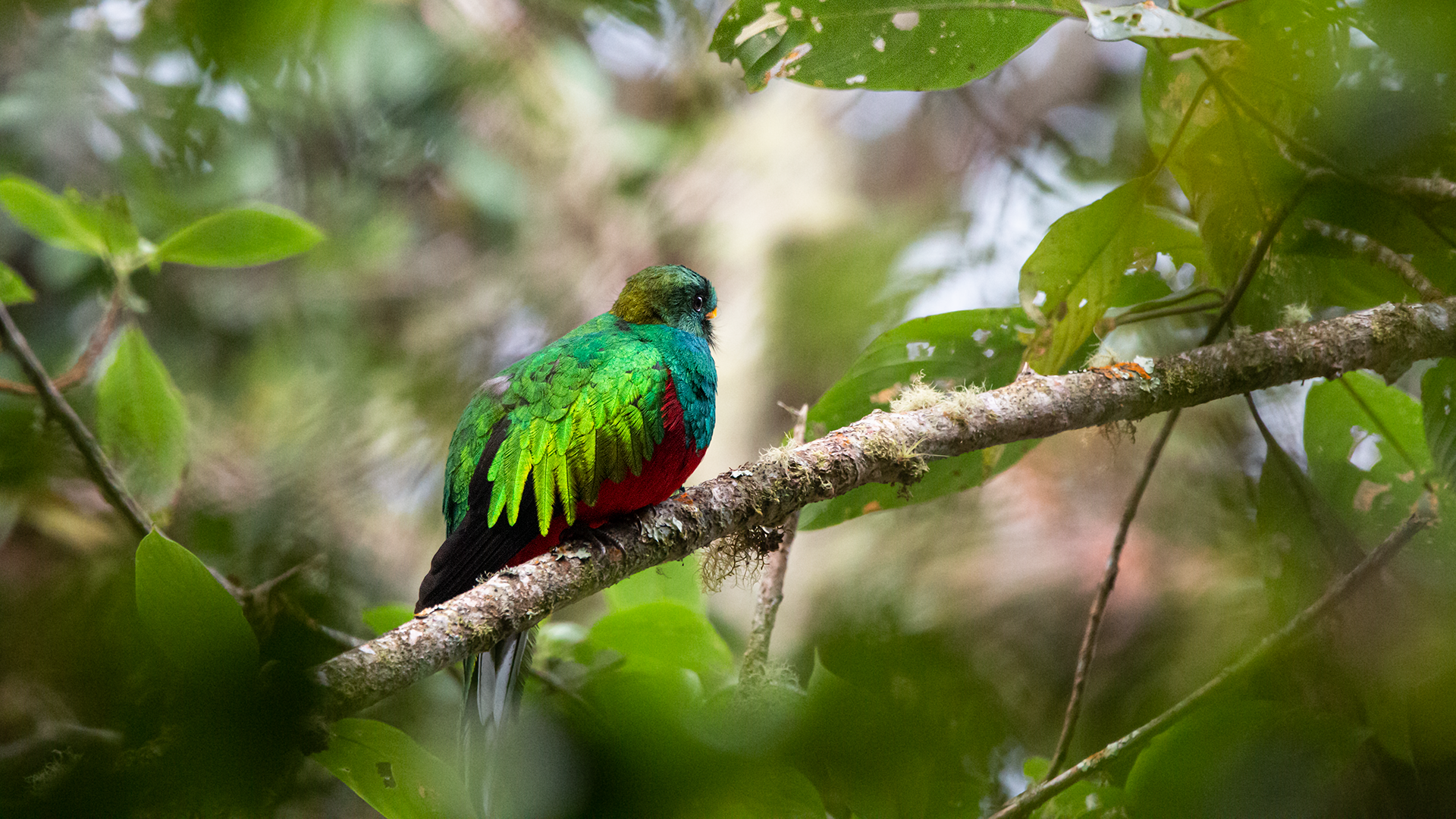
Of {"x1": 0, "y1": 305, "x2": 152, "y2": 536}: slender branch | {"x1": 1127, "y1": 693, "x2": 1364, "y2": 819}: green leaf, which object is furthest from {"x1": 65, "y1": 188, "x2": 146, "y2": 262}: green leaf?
{"x1": 1127, "y1": 693, "x2": 1364, "y2": 819}: green leaf

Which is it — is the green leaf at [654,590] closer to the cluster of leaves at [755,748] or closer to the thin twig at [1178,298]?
the cluster of leaves at [755,748]

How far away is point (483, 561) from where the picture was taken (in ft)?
3.77

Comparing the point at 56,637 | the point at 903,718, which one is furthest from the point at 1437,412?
the point at 56,637

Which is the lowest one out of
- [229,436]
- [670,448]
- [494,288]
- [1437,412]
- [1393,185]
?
[1437,412]

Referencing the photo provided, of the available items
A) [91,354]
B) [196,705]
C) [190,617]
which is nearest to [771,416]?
[91,354]

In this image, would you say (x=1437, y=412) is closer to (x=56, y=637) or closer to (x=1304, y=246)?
(x=1304, y=246)

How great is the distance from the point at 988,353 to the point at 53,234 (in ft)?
5.35

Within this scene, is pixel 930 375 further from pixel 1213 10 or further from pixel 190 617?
pixel 190 617

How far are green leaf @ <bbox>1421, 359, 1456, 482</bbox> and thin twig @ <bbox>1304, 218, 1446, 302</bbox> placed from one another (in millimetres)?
139

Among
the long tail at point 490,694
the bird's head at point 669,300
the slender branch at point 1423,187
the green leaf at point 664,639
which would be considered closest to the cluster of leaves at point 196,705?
the long tail at point 490,694

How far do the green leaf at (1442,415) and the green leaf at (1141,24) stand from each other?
0.64 metres

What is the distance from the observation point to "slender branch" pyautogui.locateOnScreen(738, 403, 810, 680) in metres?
1.24

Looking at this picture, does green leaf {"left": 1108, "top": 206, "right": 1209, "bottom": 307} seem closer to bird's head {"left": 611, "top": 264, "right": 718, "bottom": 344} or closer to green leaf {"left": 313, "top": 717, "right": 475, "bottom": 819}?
bird's head {"left": 611, "top": 264, "right": 718, "bottom": 344}

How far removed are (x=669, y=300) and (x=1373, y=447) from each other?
1.21 meters
